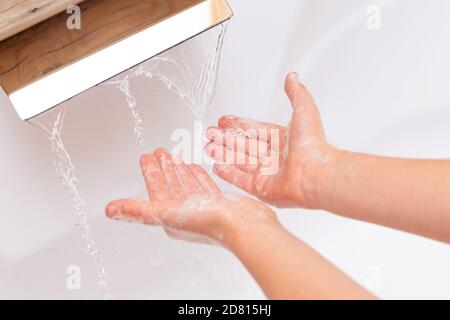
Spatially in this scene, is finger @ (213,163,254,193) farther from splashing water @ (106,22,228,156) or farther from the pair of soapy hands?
splashing water @ (106,22,228,156)

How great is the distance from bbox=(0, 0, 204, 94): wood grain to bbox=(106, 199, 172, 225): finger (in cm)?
15

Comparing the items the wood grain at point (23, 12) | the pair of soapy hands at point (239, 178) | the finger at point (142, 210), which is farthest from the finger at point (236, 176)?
the wood grain at point (23, 12)

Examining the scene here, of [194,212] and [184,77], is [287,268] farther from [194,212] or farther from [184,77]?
[184,77]

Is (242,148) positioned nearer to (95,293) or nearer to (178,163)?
(178,163)

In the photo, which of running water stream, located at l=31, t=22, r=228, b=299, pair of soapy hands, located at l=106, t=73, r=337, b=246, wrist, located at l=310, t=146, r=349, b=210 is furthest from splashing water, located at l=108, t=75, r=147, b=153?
wrist, located at l=310, t=146, r=349, b=210

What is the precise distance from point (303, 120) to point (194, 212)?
157 mm

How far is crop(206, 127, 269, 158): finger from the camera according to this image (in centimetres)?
71

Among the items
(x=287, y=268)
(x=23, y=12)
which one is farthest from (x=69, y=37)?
(x=287, y=268)

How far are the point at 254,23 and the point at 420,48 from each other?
27 centimetres

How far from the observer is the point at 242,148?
28.0 inches

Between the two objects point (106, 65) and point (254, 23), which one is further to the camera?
point (254, 23)

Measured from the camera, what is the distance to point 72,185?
803 mm
